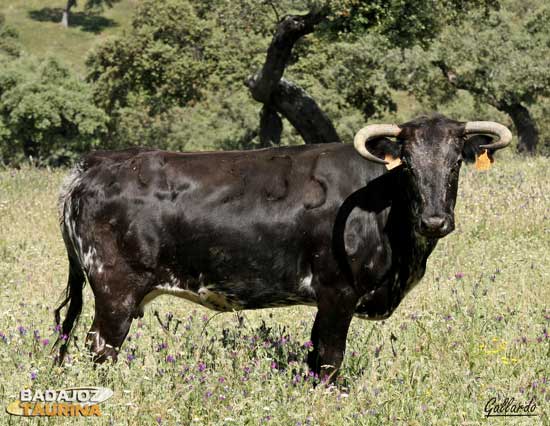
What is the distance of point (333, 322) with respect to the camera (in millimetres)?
5719

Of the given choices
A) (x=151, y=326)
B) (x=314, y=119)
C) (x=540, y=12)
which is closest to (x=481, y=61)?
(x=540, y=12)

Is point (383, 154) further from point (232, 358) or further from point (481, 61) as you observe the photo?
point (481, 61)

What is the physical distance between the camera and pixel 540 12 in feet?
92.8

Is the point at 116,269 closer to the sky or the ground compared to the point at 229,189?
closer to the ground

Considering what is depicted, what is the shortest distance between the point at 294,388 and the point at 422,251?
1.44 metres

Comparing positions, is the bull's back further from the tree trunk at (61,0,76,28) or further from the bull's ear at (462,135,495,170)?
the tree trunk at (61,0,76,28)

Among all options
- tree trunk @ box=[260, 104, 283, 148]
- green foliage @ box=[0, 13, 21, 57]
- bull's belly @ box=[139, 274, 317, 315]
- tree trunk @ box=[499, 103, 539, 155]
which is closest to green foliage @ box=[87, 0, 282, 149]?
tree trunk @ box=[260, 104, 283, 148]

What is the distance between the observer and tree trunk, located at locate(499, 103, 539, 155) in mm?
27766

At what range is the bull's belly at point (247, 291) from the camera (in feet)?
19.2

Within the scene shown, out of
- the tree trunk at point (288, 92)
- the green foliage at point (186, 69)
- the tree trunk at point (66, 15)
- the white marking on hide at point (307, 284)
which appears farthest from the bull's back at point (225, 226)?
the tree trunk at point (66, 15)

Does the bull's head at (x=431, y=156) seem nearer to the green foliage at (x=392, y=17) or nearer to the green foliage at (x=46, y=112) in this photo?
the green foliage at (x=392, y=17)

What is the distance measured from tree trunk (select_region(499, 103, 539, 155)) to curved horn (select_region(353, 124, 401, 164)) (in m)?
23.1

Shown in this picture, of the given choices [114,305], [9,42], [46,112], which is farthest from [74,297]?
[9,42]
